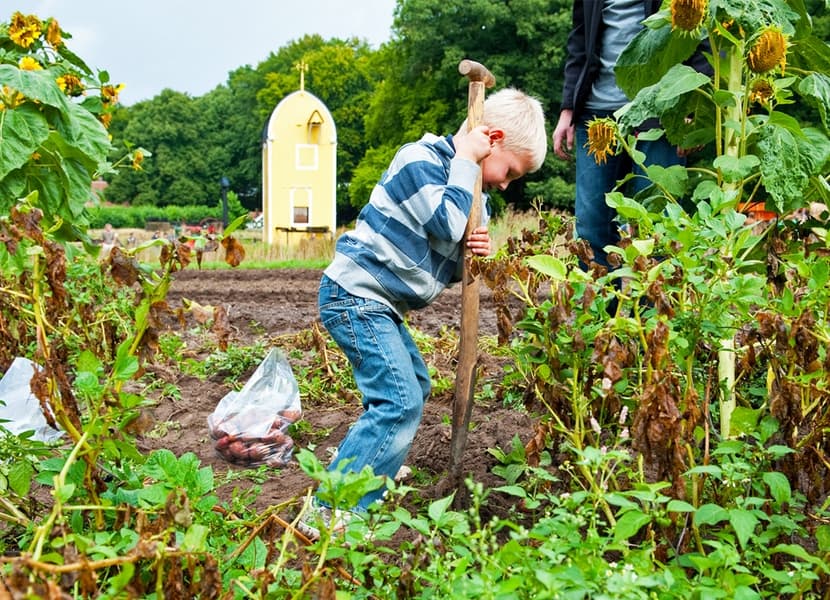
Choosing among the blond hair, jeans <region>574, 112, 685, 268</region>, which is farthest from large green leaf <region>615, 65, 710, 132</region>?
jeans <region>574, 112, 685, 268</region>

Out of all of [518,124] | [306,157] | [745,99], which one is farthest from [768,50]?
[306,157]

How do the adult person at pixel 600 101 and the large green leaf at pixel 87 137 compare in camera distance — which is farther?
the adult person at pixel 600 101

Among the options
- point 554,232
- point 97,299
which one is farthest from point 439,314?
point 554,232

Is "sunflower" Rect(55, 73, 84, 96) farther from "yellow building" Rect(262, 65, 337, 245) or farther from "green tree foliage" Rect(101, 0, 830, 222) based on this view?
"yellow building" Rect(262, 65, 337, 245)

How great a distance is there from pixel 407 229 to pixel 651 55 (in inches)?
36.3

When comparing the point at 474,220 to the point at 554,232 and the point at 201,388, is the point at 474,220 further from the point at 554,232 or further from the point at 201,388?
the point at 201,388

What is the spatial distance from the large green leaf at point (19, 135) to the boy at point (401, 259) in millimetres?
1150

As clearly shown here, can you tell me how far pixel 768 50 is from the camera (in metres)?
1.99

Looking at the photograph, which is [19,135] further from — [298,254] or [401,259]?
[298,254]

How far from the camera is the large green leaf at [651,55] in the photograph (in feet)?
7.88

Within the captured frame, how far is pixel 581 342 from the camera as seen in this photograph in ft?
5.49

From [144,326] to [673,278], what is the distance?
43.6 inches

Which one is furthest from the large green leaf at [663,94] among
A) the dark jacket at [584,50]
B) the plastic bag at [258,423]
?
the plastic bag at [258,423]

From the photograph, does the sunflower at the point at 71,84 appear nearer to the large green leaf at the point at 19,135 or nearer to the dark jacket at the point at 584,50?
the large green leaf at the point at 19,135
